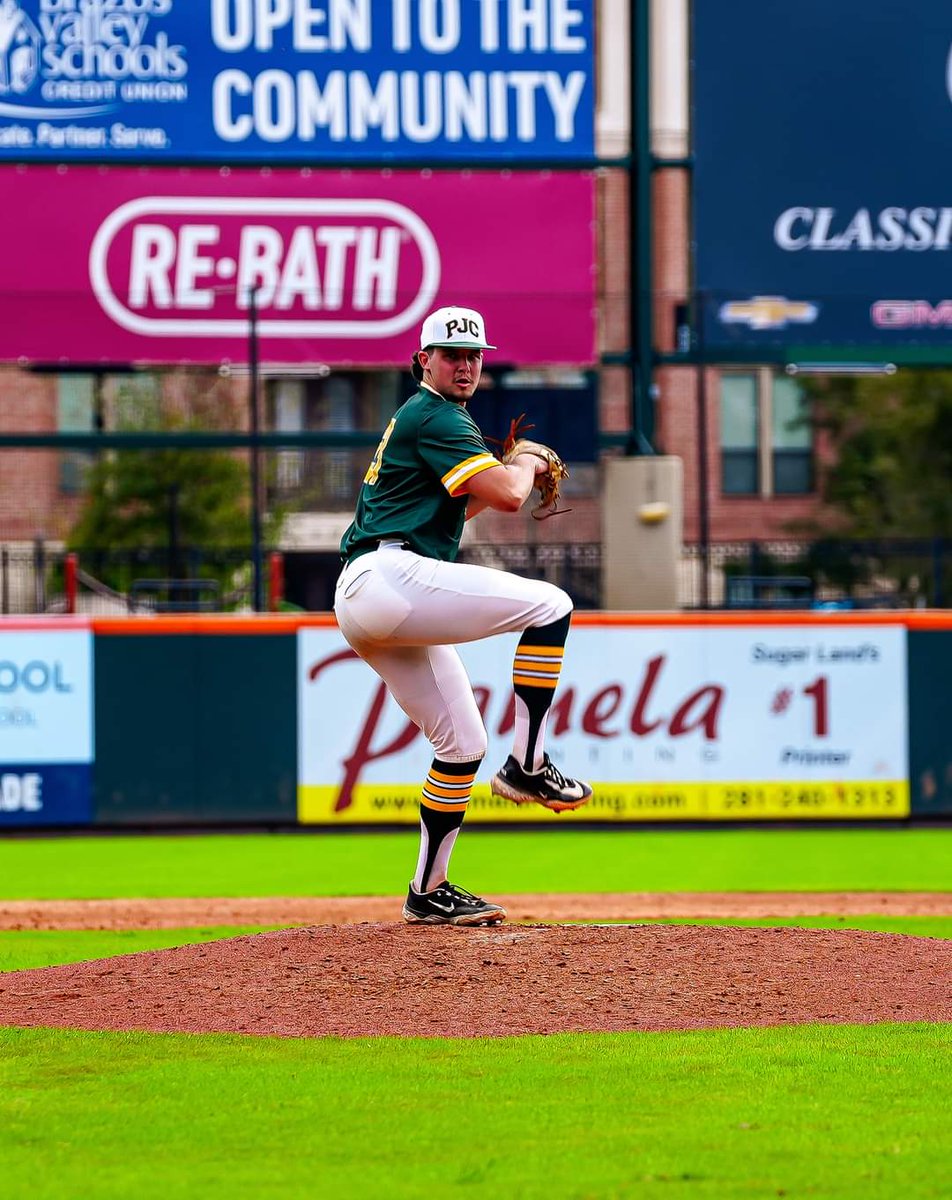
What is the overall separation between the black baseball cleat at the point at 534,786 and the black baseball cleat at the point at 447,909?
0.66 metres

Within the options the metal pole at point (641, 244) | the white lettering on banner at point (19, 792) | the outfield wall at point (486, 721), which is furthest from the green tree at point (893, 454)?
the white lettering on banner at point (19, 792)

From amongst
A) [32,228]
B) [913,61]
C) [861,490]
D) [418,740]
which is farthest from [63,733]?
[861,490]

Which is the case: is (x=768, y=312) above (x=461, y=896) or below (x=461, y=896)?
above

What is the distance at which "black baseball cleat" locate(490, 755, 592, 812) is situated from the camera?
6.34m

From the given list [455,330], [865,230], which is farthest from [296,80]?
[455,330]

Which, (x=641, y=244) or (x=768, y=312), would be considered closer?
(x=768, y=312)

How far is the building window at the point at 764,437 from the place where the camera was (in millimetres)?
36656

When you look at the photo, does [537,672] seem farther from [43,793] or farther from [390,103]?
[390,103]

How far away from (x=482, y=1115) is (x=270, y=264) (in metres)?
13.0

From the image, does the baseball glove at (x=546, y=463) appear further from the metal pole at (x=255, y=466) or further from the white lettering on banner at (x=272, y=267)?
the white lettering on banner at (x=272, y=267)

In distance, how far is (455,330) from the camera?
20.7 ft

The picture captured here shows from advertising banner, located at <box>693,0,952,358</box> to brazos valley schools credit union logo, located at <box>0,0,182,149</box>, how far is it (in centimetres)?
490

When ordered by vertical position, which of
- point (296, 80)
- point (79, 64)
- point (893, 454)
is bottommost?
point (893, 454)

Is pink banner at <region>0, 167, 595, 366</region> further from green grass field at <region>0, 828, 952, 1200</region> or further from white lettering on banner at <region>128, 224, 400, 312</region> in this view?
green grass field at <region>0, 828, 952, 1200</region>
